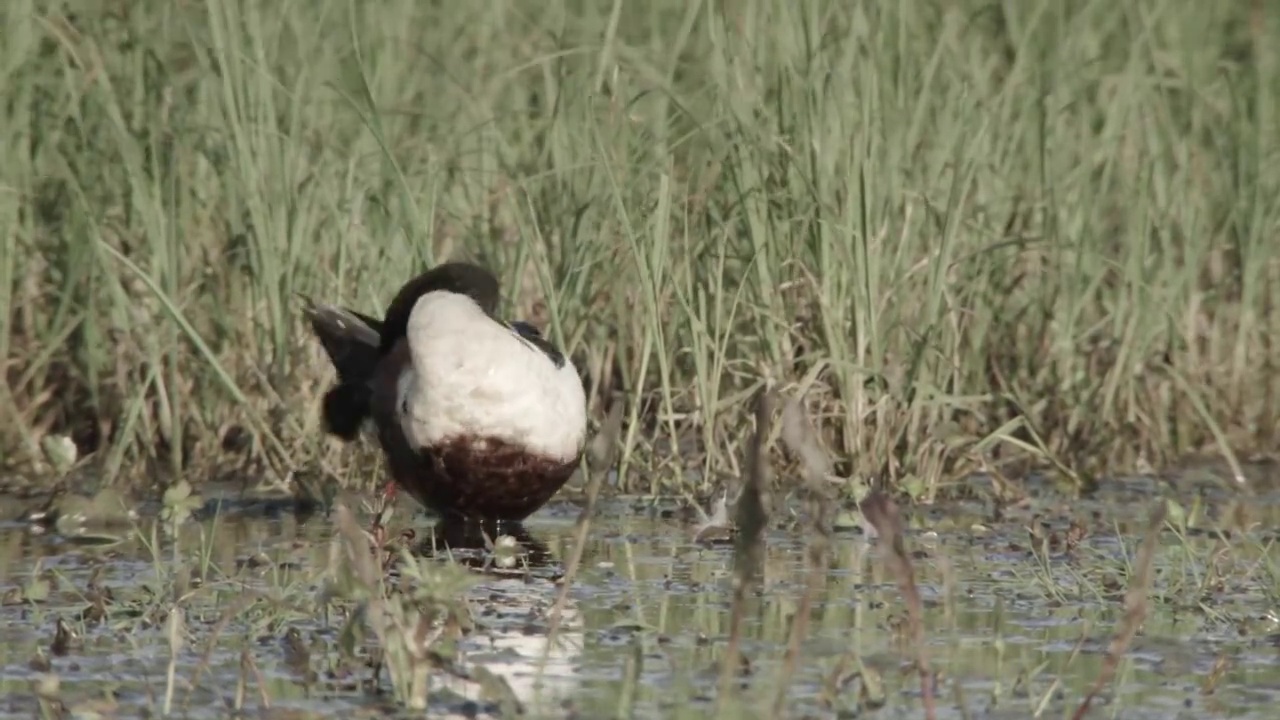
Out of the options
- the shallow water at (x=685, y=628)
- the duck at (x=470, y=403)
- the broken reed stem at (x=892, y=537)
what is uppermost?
the broken reed stem at (x=892, y=537)

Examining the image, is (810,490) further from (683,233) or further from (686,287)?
(683,233)

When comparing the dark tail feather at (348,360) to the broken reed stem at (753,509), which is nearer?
the broken reed stem at (753,509)

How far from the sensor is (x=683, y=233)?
7844 millimetres

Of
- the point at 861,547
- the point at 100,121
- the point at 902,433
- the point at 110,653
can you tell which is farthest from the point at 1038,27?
the point at 110,653

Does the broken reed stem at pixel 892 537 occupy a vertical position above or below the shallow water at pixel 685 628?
above

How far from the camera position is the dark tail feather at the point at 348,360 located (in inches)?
285

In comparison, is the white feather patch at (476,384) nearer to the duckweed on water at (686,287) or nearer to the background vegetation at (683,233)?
the duckweed on water at (686,287)

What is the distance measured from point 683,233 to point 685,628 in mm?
2612

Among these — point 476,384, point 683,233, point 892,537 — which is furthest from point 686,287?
point 892,537

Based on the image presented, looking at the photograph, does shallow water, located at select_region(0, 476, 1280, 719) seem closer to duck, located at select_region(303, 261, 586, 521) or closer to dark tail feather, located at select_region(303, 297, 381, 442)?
duck, located at select_region(303, 261, 586, 521)

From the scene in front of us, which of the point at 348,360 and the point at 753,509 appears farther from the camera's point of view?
the point at 348,360

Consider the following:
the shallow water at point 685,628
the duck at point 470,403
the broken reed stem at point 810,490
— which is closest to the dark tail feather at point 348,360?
the duck at point 470,403

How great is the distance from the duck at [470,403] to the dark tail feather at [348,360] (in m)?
0.15

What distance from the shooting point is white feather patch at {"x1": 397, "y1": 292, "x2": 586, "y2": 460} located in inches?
263
